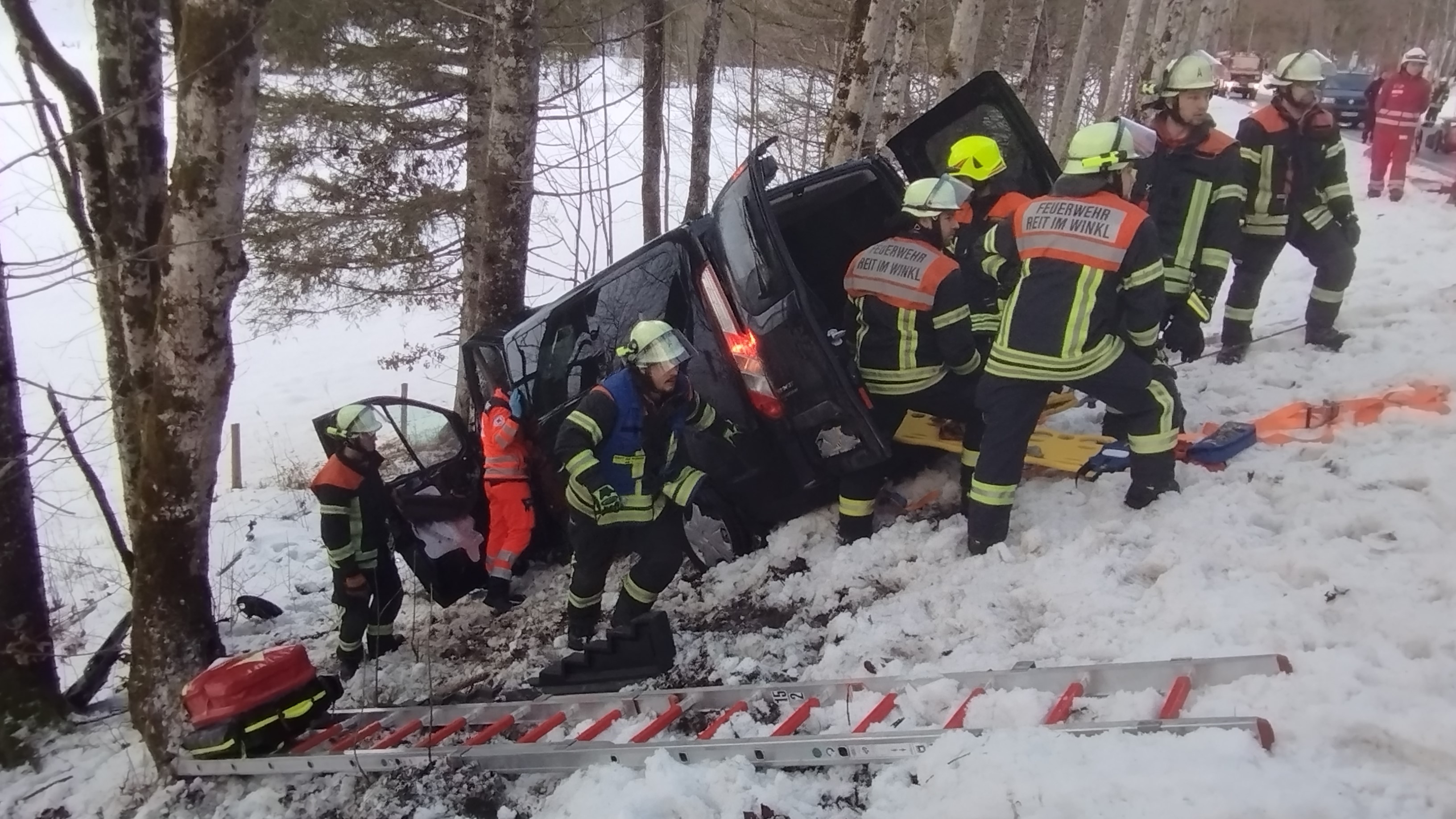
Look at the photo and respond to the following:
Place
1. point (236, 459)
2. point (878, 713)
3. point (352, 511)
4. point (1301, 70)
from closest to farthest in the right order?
point (878, 713), point (352, 511), point (1301, 70), point (236, 459)

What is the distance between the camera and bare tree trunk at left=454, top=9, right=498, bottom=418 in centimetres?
814

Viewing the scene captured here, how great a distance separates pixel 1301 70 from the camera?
5.25 metres

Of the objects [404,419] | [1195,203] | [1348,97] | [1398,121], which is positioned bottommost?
[404,419]

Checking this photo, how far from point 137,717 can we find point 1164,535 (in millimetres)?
4627

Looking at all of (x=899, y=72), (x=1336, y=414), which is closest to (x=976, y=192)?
(x=1336, y=414)

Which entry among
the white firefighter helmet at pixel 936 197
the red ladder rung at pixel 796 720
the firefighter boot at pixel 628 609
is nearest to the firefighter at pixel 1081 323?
the white firefighter helmet at pixel 936 197

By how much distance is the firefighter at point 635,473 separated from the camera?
3984mm

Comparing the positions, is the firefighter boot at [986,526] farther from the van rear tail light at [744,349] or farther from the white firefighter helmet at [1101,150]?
the white firefighter helmet at [1101,150]

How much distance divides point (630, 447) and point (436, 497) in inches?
60.6

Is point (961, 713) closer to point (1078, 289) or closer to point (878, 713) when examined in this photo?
point (878, 713)

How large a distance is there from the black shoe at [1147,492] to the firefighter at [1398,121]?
795 cm

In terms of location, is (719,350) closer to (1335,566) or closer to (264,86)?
(1335,566)

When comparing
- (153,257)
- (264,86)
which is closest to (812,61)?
(264,86)

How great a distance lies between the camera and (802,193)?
4.84 meters
